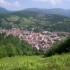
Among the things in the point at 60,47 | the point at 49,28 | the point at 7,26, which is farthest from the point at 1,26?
the point at 60,47

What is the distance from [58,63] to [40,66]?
61cm

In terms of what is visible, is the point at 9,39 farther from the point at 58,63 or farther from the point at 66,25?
the point at 66,25

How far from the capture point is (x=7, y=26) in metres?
182

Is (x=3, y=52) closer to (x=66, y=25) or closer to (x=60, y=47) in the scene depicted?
(x=60, y=47)

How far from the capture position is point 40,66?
7.57 m

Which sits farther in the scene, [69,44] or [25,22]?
[25,22]

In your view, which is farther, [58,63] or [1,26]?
[1,26]

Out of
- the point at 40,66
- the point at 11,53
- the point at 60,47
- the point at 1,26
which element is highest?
the point at 40,66

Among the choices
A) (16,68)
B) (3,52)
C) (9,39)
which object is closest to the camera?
(16,68)

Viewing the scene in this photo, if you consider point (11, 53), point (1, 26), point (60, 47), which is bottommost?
point (1, 26)

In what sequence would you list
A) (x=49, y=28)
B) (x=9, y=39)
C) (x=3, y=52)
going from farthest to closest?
(x=49, y=28)
(x=9, y=39)
(x=3, y=52)

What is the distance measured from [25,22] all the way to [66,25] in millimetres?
36660

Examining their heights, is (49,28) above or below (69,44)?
below

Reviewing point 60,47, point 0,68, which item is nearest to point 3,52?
point 60,47
